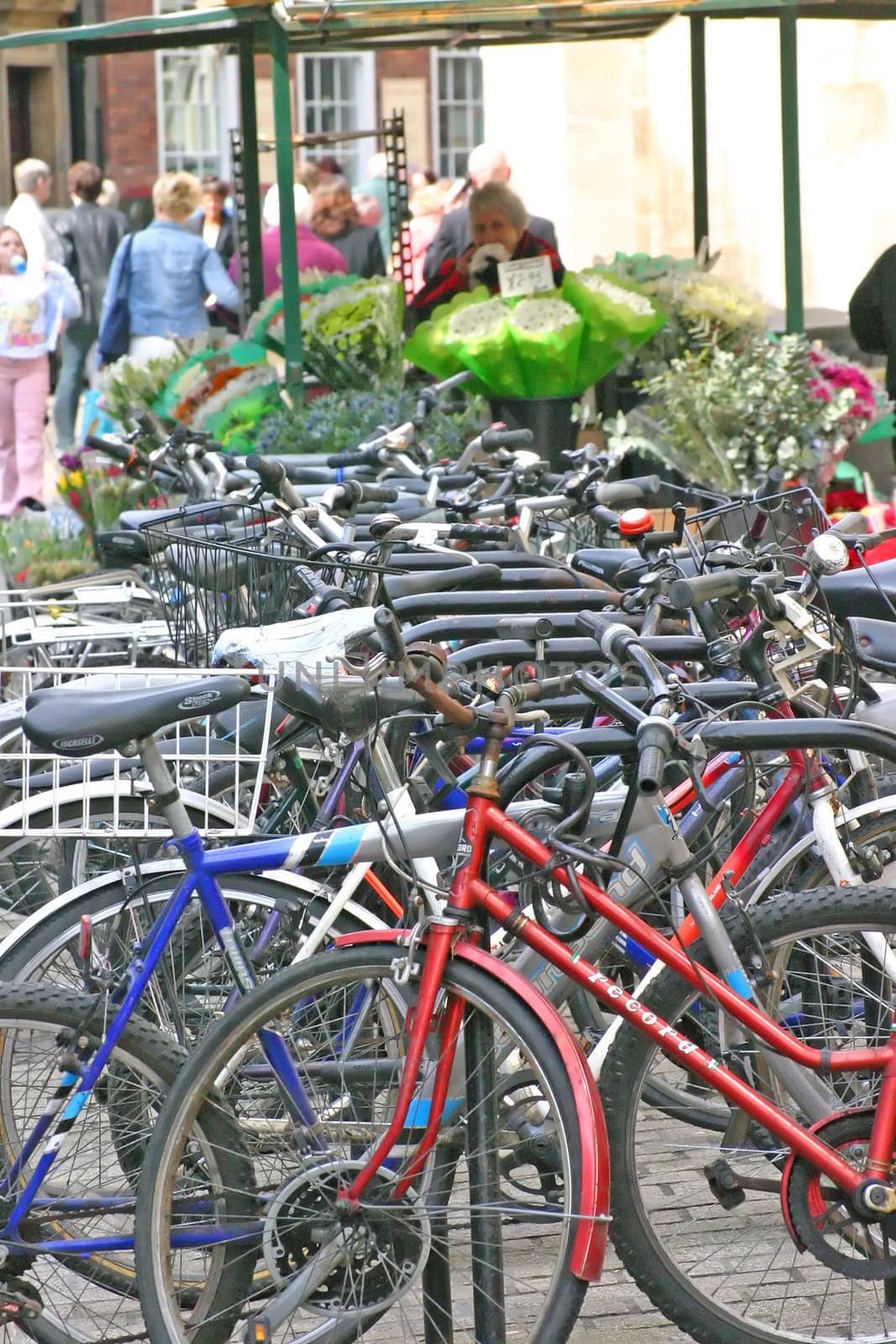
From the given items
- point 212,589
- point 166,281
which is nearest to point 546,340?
point 166,281

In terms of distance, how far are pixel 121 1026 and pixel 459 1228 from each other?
0.58 m

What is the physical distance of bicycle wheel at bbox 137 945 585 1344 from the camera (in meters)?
2.74

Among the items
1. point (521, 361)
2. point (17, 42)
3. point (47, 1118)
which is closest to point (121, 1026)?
point (47, 1118)

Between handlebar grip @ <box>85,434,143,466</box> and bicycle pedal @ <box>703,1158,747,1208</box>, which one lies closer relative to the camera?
bicycle pedal @ <box>703,1158,747,1208</box>

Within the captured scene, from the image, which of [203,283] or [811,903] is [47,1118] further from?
[203,283]

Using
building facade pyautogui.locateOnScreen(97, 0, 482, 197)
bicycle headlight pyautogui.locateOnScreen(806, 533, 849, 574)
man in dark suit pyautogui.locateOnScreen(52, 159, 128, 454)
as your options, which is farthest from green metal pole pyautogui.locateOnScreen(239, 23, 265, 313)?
building facade pyautogui.locateOnScreen(97, 0, 482, 197)

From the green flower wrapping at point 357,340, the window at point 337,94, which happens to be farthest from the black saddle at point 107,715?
the window at point 337,94

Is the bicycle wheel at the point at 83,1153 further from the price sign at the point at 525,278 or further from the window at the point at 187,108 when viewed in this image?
the window at the point at 187,108

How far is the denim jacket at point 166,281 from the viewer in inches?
450

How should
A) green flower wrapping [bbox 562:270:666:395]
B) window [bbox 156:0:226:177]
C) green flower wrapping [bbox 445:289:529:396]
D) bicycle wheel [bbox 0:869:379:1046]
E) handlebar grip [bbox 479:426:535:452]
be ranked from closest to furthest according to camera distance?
bicycle wheel [bbox 0:869:379:1046]
handlebar grip [bbox 479:426:535:452]
green flower wrapping [bbox 445:289:529:396]
green flower wrapping [bbox 562:270:666:395]
window [bbox 156:0:226:177]

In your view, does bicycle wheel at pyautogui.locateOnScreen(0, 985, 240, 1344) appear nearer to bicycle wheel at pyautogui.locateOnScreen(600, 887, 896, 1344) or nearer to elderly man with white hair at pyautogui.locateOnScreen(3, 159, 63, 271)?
bicycle wheel at pyautogui.locateOnScreen(600, 887, 896, 1344)

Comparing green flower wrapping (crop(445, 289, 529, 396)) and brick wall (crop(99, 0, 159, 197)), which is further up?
brick wall (crop(99, 0, 159, 197))

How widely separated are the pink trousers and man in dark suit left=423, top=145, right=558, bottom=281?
3.12 metres

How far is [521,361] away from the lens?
8.20 metres
